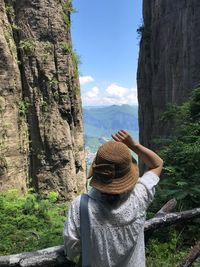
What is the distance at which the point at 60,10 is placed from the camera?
70.8ft

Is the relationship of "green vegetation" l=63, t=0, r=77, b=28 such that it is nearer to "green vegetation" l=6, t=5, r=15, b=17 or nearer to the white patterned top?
"green vegetation" l=6, t=5, r=15, b=17

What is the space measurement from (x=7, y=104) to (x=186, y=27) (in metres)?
20.6

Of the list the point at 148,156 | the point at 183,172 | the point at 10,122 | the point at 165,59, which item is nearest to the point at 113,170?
the point at 148,156

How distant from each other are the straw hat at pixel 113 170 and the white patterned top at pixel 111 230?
0.11 m

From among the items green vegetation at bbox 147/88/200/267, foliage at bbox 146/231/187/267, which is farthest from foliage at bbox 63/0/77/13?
foliage at bbox 146/231/187/267

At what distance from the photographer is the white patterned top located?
9.78ft

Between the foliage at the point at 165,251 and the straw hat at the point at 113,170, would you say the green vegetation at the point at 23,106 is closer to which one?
the foliage at the point at 165,251

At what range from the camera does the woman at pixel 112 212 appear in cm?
297

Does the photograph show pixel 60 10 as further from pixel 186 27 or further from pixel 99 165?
pixel 99 165

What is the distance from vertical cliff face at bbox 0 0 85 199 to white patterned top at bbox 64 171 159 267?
1672cm

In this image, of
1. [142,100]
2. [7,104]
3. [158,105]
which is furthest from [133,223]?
[142,100]

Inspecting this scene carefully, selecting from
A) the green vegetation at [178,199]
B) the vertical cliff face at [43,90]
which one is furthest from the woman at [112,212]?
the vertical cliff face at [43,90]

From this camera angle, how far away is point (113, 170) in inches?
117

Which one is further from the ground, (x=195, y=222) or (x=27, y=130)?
(x=195, y=222)
